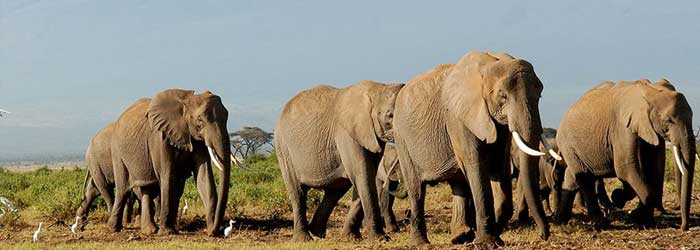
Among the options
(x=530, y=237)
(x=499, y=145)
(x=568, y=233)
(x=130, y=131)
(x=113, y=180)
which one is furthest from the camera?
(x=113, y=180)

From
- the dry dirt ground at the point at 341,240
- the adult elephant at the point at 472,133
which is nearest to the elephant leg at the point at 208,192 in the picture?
the dry dirt ground at the point at 341,240

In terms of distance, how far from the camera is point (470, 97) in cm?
934

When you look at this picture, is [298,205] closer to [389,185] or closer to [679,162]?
[389,185]

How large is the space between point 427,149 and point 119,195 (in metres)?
6.53

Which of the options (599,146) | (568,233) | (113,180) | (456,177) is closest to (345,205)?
(113,180)

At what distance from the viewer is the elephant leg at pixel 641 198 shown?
12.6 meters

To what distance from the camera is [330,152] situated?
1252 cm

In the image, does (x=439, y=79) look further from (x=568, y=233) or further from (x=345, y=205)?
(x=345, y=205)

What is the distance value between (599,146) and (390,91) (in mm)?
3644

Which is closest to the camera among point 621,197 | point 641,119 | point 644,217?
point 644,217

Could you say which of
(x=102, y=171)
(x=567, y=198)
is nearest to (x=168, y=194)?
(x=102, y=171)

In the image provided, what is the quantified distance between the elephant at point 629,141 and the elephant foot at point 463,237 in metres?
2.77

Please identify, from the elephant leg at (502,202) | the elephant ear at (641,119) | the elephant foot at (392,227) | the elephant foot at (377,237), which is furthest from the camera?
the elephant foot at (392,227)

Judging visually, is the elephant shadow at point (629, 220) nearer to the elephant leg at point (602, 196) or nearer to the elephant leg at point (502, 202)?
the elephant leg at point (602, 196)
